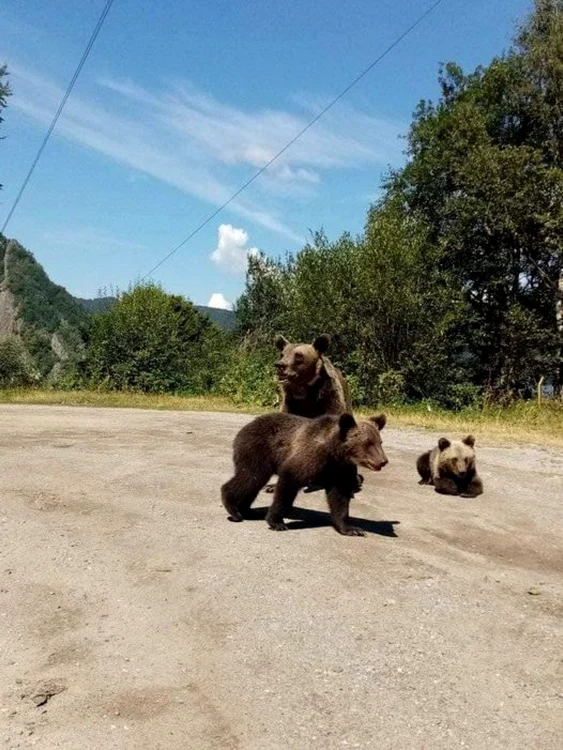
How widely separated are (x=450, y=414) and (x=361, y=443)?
1374cm

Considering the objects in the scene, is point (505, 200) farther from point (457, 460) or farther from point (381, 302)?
point (457, 460)

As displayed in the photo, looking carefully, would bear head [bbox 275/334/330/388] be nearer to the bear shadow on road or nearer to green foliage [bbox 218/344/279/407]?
the bear shadow on road

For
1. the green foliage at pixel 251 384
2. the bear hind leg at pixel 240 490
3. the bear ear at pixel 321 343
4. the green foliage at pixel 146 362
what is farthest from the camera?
the green foliage at pixel 146 362

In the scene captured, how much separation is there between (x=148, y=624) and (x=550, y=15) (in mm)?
36233

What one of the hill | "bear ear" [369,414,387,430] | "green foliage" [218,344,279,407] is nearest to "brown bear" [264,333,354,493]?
"bear ear" [369,414,387,430]

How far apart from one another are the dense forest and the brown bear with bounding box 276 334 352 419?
2021 cm

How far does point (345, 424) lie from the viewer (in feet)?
21.7

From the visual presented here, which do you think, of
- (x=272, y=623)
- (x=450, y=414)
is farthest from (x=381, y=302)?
(x=272, y=623)

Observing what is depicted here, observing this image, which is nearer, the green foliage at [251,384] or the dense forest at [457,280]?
the green foliage at [251,384]

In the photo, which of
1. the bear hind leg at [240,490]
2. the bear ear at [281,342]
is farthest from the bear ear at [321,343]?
the bear hind leg at [240,490]

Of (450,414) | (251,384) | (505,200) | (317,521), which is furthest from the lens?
(505,200)

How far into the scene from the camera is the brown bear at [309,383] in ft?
31.0

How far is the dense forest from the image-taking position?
3272 centimetres

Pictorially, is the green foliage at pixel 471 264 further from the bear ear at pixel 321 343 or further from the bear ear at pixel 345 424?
the bear ear at pixel 345 424
